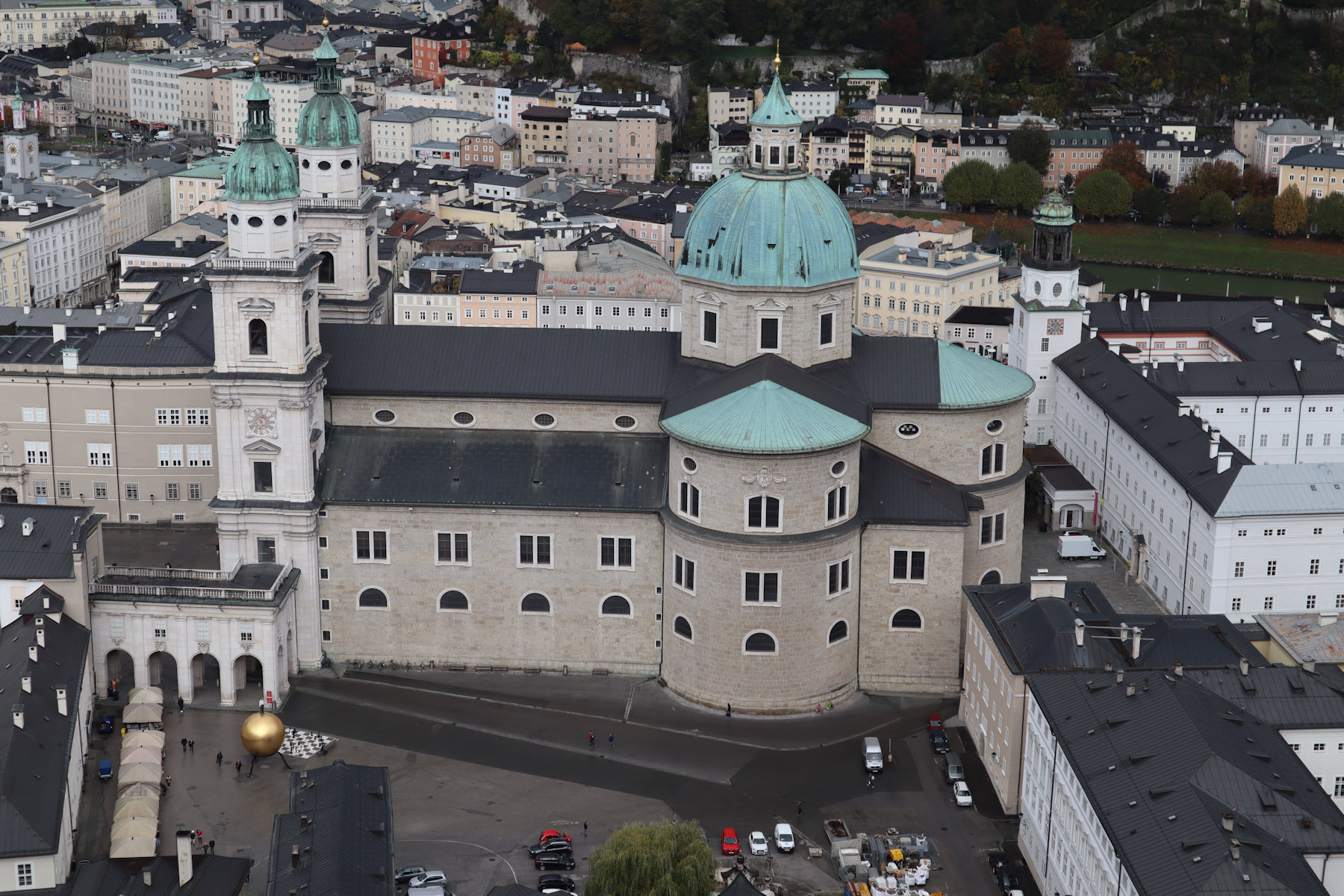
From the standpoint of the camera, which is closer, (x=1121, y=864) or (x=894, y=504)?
(x=1121, y=864)

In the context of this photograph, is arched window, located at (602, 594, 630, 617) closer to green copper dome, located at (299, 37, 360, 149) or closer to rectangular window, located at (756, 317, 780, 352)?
rectangular window, located at (756, 317, 780, 352)

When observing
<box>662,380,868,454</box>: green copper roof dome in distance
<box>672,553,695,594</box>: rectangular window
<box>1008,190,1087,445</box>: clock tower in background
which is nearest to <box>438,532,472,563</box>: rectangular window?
<box>672,553,695,594</box>: rectangular window

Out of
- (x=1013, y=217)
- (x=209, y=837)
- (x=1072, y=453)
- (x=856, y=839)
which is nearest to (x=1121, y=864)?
(x=856, y=839)

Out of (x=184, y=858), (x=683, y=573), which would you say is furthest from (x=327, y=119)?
A: (x=184, y=858)

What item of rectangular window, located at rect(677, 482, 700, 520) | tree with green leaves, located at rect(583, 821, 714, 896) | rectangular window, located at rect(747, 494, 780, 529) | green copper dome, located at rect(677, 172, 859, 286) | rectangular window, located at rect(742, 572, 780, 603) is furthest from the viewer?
green copper dome, located at rect(677, 172, 859, 286)

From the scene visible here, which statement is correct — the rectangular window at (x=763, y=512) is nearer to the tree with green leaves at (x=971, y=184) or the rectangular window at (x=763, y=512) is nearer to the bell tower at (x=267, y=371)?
the bell tower at (x=267, y=371)

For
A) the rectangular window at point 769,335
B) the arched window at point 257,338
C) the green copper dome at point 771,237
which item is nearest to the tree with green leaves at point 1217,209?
the green copper dome at point 771,237

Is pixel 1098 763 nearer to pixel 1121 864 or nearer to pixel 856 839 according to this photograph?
pixel 1121 864
